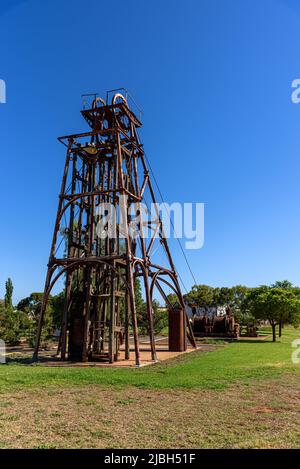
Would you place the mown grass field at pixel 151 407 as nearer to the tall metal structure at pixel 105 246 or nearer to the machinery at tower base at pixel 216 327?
the tall metal structure at pixel 105 246

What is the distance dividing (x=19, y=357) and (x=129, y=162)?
1195 cm

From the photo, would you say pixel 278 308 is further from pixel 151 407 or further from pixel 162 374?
pixel 151 407

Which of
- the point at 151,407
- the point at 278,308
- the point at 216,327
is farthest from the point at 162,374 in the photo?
the point at 216,327

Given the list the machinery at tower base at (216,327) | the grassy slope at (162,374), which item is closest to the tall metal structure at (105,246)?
the grassy slope at (162,374)

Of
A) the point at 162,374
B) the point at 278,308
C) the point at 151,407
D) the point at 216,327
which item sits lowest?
the point at 216,327

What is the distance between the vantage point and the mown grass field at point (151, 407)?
6473mm

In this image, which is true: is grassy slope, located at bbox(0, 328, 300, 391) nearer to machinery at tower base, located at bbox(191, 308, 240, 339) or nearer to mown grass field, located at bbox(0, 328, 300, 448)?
mown grass field, located at bbox(0, 328, 300, 448)

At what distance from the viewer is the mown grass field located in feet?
21.2

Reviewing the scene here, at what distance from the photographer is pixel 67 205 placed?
1972cm

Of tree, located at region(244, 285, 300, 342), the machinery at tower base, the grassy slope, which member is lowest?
the machinery at tower base

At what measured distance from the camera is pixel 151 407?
877 cm

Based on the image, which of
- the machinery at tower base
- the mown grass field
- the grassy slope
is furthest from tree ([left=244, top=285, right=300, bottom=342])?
the mown grass field

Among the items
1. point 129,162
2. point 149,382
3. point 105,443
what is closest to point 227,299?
point 129,162
